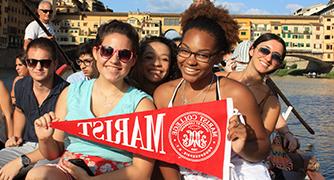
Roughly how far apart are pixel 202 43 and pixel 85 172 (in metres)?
Answer: 0.75

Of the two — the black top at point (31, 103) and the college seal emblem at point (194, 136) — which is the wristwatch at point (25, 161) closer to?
the black top at point (31, 103)

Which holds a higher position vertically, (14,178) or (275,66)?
(275,66)

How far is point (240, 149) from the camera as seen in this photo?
215 centimetres

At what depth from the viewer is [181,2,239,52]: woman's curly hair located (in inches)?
89.9

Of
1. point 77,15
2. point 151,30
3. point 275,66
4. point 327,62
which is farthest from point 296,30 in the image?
point 275,66

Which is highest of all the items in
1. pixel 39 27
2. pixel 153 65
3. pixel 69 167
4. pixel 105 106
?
pixel 39 27

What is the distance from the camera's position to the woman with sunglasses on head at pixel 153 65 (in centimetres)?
288

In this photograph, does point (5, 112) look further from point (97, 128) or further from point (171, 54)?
Result: point (97, 128)

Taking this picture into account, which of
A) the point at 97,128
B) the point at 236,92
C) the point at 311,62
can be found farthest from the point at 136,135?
the point at 311,62

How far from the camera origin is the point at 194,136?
220cm

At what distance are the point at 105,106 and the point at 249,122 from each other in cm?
66

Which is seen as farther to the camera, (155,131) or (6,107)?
(6,107)

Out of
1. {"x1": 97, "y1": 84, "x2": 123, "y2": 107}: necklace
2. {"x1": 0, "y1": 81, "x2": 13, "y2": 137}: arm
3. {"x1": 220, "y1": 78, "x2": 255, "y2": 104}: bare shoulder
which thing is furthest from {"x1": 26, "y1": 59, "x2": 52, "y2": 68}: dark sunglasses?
{"x1": 220, "y1": 78, "x2": 255, "y2": 104}: bare shoulder

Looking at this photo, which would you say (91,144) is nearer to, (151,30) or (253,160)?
(253,160)
